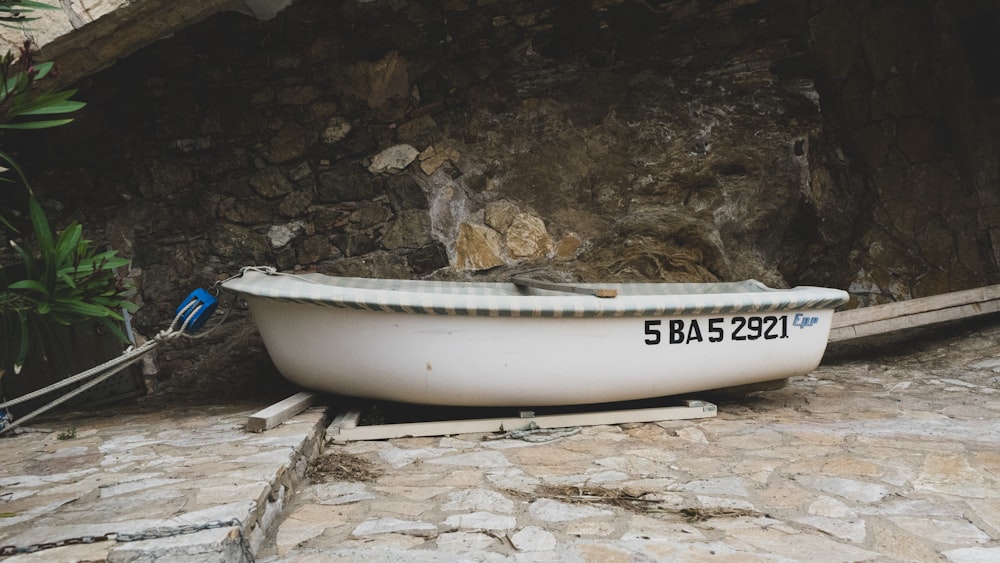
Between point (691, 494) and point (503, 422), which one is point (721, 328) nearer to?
point (503, 422)

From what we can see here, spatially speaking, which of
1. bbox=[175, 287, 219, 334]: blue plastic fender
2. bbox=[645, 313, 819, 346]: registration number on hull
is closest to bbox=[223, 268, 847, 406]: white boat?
bbox=[645, 313, 819, 346]: registration number on hull

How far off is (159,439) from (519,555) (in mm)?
1418

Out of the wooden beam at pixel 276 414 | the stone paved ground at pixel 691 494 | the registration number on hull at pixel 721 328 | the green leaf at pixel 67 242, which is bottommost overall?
the stone paved ground at pixel 691 494

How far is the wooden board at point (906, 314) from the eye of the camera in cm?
370

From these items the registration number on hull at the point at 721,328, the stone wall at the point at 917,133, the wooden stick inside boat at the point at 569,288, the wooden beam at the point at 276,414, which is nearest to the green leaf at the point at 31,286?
the wooden beam at the point at 276,414

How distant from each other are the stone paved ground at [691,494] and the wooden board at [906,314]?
0.76m

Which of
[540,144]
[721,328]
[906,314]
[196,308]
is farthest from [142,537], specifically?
[906,314]

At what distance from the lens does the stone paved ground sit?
5.24 ft

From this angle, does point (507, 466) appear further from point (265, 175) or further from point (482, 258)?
point (265, 175)

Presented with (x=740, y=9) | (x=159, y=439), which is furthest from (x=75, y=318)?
(x=740, y=9)

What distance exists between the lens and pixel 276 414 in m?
2.49

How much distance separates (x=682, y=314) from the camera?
9.09 ft

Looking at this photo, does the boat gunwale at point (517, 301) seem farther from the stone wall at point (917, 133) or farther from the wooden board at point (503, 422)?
the stone wall at point (917, 133)

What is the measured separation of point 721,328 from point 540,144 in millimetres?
1493
